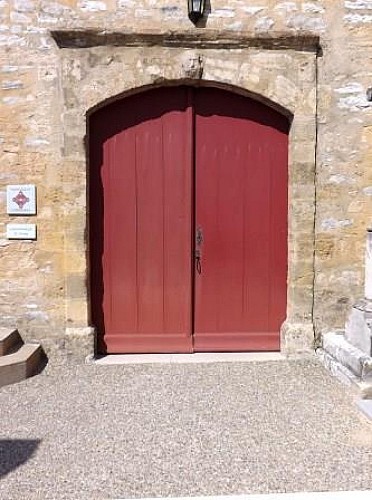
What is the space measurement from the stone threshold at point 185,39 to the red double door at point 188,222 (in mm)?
433

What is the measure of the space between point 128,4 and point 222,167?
5.49ft

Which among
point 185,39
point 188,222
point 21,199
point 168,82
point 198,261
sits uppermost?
point 185,39

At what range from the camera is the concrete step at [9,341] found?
4848mm

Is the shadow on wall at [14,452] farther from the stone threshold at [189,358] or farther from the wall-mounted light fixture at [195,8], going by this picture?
the wall-mounted light fixture at [195,8]

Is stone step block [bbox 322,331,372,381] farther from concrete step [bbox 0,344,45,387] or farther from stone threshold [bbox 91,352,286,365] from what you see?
concrete step [bbox 0,344,45,387]

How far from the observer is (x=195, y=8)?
5.05 m

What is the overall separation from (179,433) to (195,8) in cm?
356

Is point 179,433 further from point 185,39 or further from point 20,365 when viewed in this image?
point 185,39

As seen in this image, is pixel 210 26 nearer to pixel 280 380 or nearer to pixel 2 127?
pixel 2 127

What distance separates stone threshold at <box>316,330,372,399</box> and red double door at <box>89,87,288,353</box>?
57 centimetres

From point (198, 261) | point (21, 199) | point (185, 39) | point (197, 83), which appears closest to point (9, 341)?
point (21, 199)

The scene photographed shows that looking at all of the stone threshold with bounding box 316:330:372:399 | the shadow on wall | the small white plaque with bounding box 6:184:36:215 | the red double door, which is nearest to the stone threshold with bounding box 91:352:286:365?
the red double door

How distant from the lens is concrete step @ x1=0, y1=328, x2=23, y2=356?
485 centimetres

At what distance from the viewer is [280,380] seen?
185 inches
